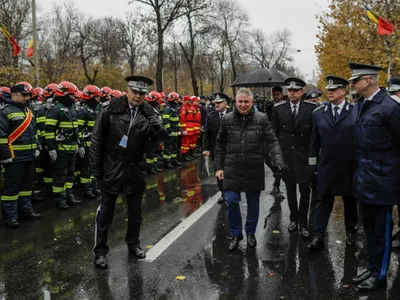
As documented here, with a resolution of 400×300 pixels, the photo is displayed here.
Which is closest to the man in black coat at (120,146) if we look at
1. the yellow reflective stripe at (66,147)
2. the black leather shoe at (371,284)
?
the black leather shoe at (371,284)

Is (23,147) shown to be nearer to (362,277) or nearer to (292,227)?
(292,227)

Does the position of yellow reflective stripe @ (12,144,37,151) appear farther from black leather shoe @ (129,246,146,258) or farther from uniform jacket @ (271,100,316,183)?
uniform jacket @ (271,100,316,183)

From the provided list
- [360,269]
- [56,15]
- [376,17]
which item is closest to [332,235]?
[360,269]

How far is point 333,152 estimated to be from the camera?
196 inches

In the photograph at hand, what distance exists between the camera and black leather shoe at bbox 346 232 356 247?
17.2 feet

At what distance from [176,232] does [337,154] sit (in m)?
2.54

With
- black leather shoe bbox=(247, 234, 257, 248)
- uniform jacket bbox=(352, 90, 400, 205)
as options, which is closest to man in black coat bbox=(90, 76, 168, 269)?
black leather shoe bbox=(247, 234, 257, 248)

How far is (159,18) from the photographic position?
26.8 metres

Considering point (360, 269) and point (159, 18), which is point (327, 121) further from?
point (159, 18)

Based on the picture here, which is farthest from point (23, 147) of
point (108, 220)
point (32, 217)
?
point (108, 220)

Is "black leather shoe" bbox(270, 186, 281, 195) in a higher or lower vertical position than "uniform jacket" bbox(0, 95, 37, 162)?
lower

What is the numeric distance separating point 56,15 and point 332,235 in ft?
155

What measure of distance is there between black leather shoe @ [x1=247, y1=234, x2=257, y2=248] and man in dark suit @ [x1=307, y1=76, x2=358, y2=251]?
0.69 m

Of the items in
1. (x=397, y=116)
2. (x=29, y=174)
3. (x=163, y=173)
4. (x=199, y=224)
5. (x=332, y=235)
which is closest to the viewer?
(x=397, y=116)
